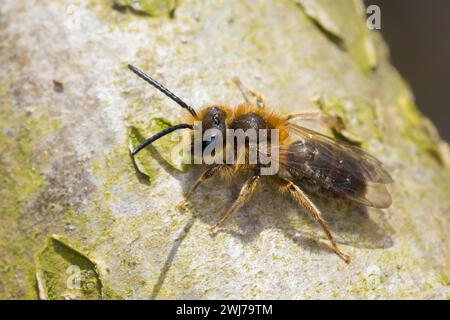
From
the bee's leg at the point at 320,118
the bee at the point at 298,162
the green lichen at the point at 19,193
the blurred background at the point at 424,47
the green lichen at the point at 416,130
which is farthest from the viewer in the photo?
the blurred background at the point at 424,47

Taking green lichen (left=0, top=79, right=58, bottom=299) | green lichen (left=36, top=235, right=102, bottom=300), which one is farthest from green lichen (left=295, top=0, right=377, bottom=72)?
green lichen (left=36, top=235, right=102, bottom=300)

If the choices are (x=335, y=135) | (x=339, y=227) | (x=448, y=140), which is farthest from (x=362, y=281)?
(x=448, y=140)

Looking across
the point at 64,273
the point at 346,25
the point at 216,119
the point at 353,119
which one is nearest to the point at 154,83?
the point at 216,119

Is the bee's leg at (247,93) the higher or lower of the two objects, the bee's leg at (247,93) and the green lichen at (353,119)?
the higher

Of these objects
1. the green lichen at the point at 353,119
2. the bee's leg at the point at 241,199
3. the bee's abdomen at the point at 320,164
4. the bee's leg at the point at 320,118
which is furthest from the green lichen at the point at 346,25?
the bee's leg at the point at 241,199

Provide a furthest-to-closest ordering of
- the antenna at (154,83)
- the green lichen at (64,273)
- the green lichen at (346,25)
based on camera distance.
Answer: the green lichen at (346,25)
the antenna at (154,83)
the green lichen at (64,273)

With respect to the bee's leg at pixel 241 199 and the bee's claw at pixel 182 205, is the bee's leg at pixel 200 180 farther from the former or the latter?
the bee's leg at pixel 241 199

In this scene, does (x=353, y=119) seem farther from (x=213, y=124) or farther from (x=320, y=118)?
(x=213, y=124)
